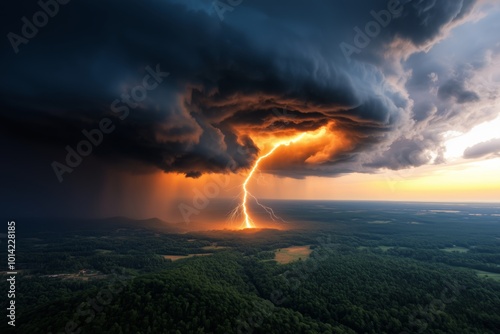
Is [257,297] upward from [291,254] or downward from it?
upward

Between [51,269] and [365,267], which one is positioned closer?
[365,267]

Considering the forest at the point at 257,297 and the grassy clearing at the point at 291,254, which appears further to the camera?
the grassy clearing at the point at 291,254

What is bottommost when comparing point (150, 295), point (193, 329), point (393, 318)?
point (393, 318)

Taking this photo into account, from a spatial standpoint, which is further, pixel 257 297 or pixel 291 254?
pixel 291 254

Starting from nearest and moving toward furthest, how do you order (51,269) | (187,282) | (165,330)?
(165,330) → (187,282) → (51,269)

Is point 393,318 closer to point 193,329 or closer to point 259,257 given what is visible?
point 193,329

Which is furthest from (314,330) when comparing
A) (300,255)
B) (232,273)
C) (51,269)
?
(51,269)

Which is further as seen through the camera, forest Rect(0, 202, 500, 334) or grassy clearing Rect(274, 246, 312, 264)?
grassy clearing Rect(274, 246, 312, 264)

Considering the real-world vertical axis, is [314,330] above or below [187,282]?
below
